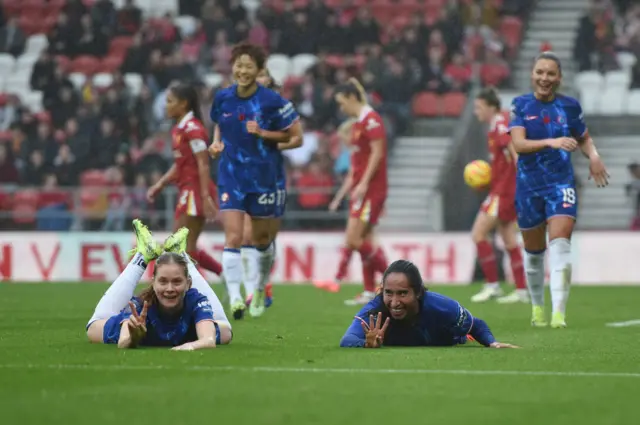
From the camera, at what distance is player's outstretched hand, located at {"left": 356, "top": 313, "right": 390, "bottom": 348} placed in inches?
344

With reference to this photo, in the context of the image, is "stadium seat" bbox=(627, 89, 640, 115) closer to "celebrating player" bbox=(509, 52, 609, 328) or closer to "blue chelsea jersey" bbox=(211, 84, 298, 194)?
"blue chelsea jersey" bbox=(211, 84, 298, 194)

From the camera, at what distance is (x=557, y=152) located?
37.5ft

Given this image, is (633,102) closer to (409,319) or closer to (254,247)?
(254,247)

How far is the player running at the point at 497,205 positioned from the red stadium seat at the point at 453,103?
772 centimetres

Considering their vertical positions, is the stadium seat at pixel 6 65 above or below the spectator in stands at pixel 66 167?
above

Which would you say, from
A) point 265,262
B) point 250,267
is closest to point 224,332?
point 250,267

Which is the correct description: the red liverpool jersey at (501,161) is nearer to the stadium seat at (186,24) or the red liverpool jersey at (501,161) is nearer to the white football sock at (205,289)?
the white football sock at (205,289)

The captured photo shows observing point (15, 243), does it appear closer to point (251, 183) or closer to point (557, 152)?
point (251, 183)

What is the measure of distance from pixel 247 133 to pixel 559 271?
2.97 m

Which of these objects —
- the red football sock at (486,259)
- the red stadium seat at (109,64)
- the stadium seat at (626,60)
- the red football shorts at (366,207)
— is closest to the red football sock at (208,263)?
the red football shorts at (366,207)

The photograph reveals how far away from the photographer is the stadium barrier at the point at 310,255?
21.0 m

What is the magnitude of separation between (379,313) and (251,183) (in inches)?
160

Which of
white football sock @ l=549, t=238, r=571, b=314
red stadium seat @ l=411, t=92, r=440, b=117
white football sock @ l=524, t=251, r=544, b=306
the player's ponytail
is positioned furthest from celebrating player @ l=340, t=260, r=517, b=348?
red stadium seat @ l=411, t=92, r=440, b=117

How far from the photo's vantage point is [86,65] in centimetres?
2766
